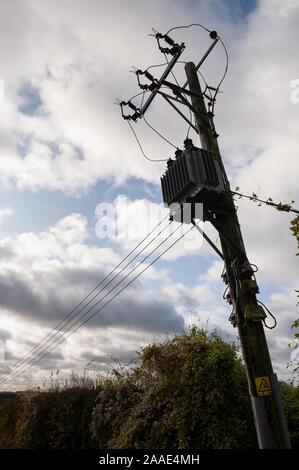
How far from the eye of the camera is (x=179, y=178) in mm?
5488

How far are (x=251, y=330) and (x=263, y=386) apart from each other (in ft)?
2.37

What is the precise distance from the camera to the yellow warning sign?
4.16 metres

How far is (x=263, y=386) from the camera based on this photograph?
164 inches

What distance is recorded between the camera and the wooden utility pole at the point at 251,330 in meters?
4.05

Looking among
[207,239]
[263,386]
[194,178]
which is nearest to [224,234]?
[207,239]

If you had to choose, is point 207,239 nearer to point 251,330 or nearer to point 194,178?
point 194,178

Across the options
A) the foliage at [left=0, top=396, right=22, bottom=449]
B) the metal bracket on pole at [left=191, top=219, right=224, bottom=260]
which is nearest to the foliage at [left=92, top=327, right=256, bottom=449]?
the metal bracket on pole at [left=191, top=219, right=224, bottom=260]

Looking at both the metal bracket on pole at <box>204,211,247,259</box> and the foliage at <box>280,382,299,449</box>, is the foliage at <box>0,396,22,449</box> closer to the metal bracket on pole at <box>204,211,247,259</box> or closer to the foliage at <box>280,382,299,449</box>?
the foliage at <box>280,382,299,449</box>

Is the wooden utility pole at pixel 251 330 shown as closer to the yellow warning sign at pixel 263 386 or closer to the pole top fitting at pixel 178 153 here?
the yellow warning sign at pixel 263 386

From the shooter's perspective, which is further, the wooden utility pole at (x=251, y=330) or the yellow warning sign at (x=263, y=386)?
the yellow warning sign at (x=263, y=386)

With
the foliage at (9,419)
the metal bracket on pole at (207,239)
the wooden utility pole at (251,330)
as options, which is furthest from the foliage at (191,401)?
the foliage at (9,419)

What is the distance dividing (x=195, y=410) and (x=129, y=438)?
1993mm
